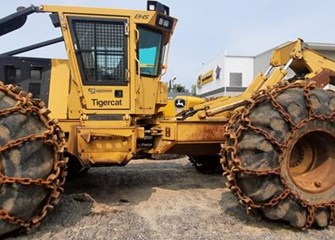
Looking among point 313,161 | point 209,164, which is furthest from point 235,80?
point 313,161

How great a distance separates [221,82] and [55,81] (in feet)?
74.0

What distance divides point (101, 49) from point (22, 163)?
2170 mm

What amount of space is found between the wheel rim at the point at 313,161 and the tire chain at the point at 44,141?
2563mm

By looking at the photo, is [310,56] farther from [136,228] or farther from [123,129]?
[136,228]

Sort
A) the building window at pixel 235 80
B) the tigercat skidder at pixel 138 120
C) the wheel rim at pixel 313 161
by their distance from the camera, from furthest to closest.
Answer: the building window at pixel 235 80 → the wheel rim at pixel 313 161 → the tigercat skidder at pixel 138 120

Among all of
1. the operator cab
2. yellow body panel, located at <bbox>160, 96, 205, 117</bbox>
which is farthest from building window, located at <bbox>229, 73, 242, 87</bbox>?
the operator cab

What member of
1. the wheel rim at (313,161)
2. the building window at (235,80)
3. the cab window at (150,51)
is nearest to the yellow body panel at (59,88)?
the cab window at (150,51)

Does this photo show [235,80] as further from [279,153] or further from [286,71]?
[279,153]

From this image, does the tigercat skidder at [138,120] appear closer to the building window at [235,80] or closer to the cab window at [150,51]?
the cab window at [150,51]

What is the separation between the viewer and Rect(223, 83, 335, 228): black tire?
14.4 feet

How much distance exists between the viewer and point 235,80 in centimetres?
2705

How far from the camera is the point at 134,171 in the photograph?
28.0 ft

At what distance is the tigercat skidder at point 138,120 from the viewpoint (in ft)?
14.2

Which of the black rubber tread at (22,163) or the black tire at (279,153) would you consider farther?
the black tire at (279,153)
